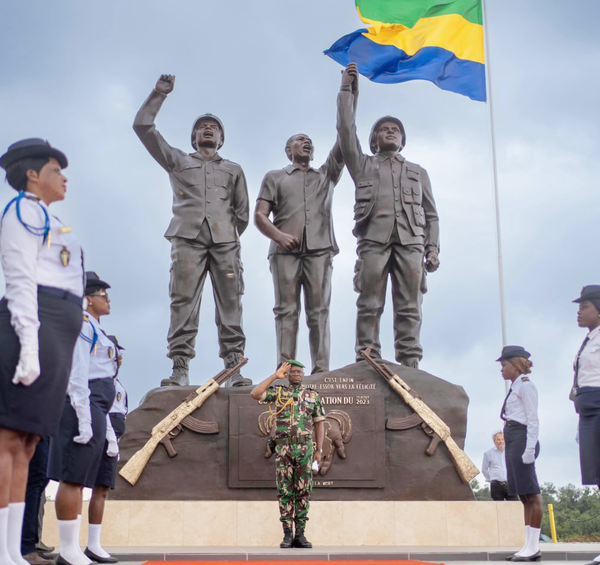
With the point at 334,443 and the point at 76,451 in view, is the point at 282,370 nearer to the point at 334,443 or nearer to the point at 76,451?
the point at 334,443

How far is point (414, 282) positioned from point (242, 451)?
2.99 m

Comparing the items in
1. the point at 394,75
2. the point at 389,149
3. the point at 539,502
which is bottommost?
the point at 539,502

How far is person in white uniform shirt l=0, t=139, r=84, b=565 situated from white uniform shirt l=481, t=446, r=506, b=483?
8.48m

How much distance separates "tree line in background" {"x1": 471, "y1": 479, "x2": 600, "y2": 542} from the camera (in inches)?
700

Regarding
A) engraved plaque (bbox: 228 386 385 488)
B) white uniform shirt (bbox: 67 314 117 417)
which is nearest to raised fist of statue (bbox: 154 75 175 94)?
engraved plaque (bbox: 228 386 385 488)

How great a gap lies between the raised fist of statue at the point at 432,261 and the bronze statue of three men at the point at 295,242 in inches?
0.5

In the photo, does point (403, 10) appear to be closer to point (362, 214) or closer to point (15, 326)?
point (362, 214)

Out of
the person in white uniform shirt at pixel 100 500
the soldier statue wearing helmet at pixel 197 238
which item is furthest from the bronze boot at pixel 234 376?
the person in white uniform shirt at pixel 100 500

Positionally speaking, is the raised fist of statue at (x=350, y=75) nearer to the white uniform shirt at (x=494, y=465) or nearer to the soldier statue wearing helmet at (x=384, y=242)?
the soldier statue wearing helmet at (x=384, y=242)

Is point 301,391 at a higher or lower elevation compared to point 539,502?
higher

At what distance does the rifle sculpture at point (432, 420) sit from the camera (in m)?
8.83

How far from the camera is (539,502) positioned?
21.9 ft

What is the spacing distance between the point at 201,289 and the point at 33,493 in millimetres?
4868

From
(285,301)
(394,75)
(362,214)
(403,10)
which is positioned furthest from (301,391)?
(403,10)
